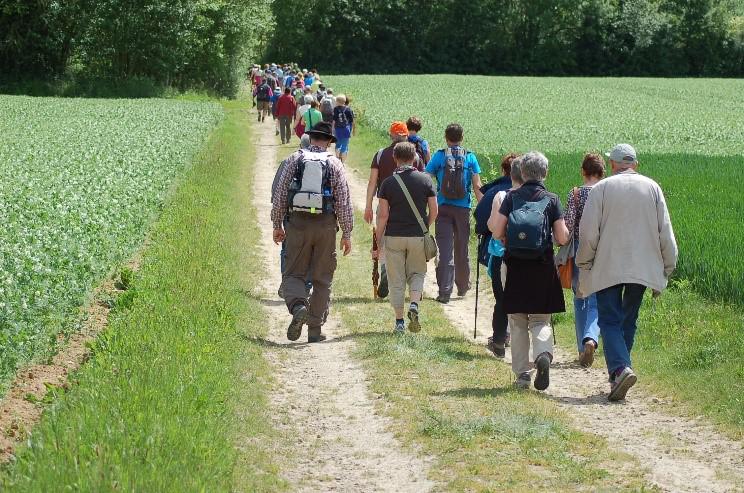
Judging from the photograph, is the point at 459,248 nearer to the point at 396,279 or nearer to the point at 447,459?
the point at 396,279

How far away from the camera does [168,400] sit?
729 centimetres

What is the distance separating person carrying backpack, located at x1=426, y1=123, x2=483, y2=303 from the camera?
496 inches

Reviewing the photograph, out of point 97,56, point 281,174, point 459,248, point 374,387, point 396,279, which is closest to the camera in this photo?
Result: point 374,387

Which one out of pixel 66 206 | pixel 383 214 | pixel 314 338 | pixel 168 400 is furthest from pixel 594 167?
pixel 66 206

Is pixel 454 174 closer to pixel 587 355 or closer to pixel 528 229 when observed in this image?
pixel 587 355

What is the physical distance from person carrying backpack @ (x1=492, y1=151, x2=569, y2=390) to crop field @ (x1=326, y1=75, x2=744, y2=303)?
331 cm

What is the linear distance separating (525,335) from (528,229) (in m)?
0.92

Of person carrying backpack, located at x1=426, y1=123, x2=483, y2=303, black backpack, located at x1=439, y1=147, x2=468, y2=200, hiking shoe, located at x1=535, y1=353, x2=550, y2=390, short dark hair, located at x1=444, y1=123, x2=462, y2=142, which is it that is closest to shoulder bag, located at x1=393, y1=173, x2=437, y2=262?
person carrying backpack, located at x1=426, y1=123, x2=483, y2=303

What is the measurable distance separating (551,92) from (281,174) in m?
55.7

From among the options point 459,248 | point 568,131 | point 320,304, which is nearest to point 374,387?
point 320,304

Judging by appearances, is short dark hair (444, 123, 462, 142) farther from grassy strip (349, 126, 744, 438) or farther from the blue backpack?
the blue backpack

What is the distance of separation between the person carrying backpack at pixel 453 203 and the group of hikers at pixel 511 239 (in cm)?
1

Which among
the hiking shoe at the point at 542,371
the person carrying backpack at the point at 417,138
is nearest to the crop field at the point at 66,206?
the person carrying backpack at the point at 417,138

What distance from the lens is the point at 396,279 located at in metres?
11.4
